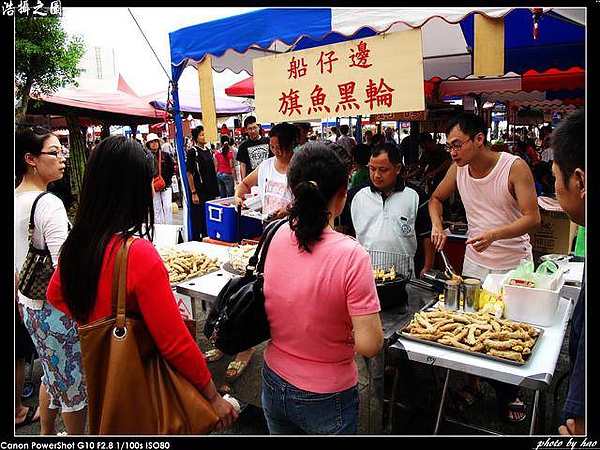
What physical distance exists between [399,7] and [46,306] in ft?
8.34

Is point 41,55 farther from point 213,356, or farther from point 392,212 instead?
point 392,212

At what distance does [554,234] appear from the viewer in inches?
208

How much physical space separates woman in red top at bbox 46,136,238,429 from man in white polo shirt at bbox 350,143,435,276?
1.68 meters

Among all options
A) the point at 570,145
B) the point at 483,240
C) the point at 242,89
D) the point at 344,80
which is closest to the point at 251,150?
the point at 242,89

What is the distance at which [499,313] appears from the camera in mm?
2129

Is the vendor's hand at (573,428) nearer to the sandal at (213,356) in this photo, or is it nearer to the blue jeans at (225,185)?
the sandal at (213,356)

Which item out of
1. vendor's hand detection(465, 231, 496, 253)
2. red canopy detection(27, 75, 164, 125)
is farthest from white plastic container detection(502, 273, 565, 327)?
red canopy detection(27, 75, 164, 125)

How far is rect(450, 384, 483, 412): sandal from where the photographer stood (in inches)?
114

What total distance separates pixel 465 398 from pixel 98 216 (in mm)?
2586

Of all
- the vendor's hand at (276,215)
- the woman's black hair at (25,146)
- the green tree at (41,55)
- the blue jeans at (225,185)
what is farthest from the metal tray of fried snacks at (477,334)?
the blue jeans at (225,185)
